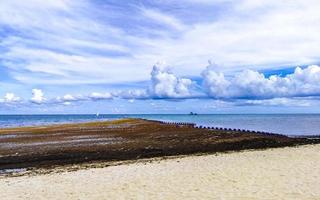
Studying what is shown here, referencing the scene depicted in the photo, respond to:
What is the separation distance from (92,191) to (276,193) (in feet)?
21.7

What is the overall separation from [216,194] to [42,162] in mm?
15050

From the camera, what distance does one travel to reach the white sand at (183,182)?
45.7ft

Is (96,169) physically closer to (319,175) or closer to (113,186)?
(113,186)

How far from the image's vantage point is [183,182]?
16.1 meters

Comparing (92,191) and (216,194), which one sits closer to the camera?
(216,194)

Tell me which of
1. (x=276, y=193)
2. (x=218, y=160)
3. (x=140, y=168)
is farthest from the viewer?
→ (x=218, y=160)

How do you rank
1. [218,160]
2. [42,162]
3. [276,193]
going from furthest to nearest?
[42,162]
[218,160]
[276,193]

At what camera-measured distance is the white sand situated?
1392 centimetres

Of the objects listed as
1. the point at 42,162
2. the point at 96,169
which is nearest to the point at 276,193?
the point at 96,169

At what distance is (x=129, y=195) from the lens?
14078mm

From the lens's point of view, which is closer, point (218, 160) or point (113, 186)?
point (113, 186)

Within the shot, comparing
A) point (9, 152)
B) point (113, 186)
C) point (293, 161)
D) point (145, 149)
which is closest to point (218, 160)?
point (293, 161)

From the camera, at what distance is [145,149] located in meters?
32.5

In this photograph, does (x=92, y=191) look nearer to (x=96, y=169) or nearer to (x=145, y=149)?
(x=96, y=169)
